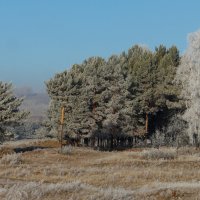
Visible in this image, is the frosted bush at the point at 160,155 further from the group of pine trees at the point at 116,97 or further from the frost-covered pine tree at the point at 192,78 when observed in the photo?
the group of pine trees at the point at 116,97

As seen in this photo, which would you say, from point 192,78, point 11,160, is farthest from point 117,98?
point 11,160

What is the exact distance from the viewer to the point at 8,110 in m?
51.8

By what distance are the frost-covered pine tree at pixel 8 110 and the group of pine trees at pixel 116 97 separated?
9.59 m

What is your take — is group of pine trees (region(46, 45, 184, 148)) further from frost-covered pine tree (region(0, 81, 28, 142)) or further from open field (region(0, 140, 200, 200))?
open field (region(0, 140, 200, 200))

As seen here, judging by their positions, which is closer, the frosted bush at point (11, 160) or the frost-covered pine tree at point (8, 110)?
the frosted bush at point (11, 160)

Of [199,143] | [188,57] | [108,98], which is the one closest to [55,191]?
[188,57]

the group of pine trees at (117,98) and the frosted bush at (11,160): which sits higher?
the group of pine trees at (117,98)

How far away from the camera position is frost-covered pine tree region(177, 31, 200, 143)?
48750 millimetres

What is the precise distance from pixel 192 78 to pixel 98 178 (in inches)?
977

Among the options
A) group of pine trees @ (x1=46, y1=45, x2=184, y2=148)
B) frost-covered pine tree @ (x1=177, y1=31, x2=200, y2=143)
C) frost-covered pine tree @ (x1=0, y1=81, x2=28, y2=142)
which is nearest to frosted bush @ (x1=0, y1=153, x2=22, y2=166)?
frost-covered pine tree @ (x1=0, y1=81, x2=28, y2=142)

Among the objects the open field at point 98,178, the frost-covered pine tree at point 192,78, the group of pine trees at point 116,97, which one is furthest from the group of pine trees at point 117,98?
the open field at point 98,178

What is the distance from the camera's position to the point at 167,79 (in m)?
66.9

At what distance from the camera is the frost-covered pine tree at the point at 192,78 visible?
1919 inches

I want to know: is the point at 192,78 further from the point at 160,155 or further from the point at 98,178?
the point at 98,178
